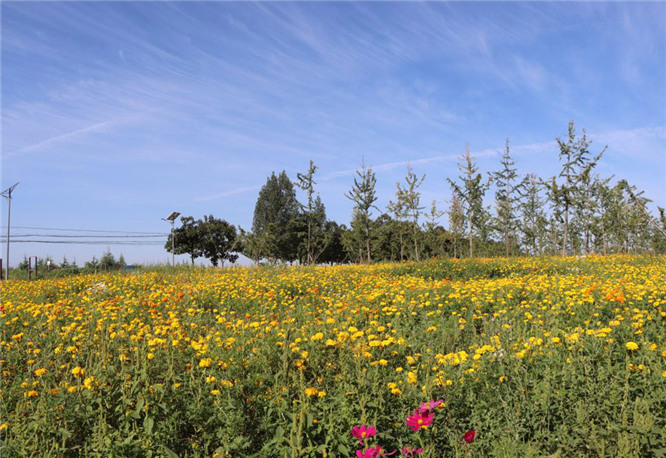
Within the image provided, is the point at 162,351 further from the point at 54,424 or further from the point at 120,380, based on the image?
the point at 54,424

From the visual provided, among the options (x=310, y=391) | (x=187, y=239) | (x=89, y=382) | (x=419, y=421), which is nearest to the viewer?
(x=419, y=421)

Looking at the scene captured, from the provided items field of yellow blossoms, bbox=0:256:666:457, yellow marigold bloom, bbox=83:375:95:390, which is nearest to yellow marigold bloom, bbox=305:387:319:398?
field of yellow blossoms, bbox=0:256:666:457

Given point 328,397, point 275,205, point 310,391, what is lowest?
point 328,397

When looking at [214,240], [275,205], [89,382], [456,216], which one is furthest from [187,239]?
[89,382]

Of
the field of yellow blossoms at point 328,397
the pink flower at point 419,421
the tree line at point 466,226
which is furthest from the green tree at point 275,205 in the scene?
the pink flower at point 419,421

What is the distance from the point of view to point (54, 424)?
107 inches

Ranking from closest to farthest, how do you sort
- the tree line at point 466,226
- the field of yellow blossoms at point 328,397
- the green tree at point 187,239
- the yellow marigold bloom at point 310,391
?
the field of yellow blossoms at point 328,397, the yellow marigold bloom at point 310,391, the tree line at point 466,226, the green tree at point 187,239

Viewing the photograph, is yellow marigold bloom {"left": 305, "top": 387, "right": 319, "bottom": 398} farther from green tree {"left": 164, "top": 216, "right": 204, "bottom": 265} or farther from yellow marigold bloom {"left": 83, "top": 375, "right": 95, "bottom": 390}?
green tree {"left": 164, "top": 216, "right": 204, "bottom": 265}

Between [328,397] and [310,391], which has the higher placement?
[310,391]

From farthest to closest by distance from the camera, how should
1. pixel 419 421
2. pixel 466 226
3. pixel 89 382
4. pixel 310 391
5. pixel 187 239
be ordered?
pixel 187 239 < pixel 466 226 < pixel 89 382 < pixel 310 391 < pixel 419 421

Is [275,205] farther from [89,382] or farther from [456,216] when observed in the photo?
[89,382]

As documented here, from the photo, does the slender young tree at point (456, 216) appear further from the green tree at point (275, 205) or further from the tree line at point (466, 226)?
the green tree at point (275, 205)

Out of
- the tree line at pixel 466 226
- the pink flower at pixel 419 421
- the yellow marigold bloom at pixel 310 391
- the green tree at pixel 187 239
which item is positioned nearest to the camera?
the pink flower at pixel 419 421

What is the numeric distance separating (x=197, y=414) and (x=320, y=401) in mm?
767
